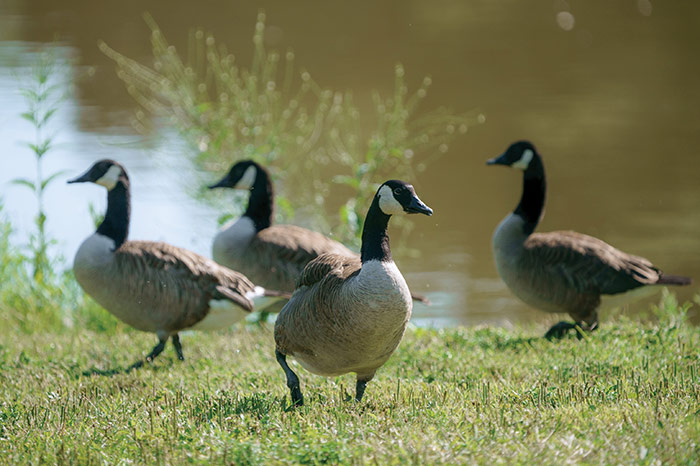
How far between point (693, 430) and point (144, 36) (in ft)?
72.3

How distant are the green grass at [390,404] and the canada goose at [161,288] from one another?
0.32 m

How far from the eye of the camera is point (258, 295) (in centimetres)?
805

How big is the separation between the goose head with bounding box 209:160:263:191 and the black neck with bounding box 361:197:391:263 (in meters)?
4.18

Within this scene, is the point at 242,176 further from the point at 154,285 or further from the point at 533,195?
the point at 533,195

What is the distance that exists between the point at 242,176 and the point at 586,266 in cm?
377

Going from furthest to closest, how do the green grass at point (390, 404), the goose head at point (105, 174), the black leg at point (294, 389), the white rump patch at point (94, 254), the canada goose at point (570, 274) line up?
the goose head at point (105, 174)
the canada goose at point (570, 274)
the white rump patch at point (94, 254)
the black leg at point (294, 389)
the green grass at point (390, 404)

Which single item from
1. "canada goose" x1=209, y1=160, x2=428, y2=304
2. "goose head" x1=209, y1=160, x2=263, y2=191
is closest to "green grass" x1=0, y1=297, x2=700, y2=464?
"canada goose" x1=209, y1=160, x2=428, y2=304

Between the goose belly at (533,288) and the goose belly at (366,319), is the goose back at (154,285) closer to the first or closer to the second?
the goose belly at (366,319)

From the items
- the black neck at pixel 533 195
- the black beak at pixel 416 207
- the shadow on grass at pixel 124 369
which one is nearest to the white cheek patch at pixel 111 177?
the shadow on grass at pixel 124 369

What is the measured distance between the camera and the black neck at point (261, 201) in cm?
A: 956

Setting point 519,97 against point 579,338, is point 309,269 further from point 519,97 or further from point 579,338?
point 519,97

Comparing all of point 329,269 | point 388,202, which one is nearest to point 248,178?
point 329,269

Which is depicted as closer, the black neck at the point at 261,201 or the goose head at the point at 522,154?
the goose head at the point at 522,154

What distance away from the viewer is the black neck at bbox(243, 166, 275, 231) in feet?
31.4
